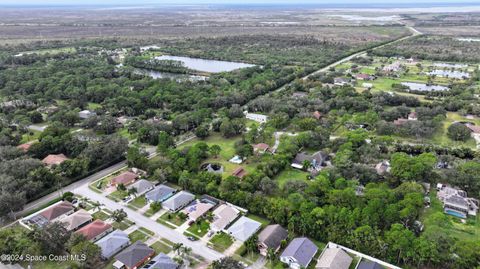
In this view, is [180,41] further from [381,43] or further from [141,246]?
[141,246]

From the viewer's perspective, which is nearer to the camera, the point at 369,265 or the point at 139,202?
the point at 369,265

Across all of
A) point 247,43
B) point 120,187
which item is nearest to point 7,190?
point 120,187

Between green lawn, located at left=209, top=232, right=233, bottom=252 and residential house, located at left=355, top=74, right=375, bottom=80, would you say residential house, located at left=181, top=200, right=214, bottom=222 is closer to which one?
green lawn, located at left=209, top=232, right=233, bottom=252

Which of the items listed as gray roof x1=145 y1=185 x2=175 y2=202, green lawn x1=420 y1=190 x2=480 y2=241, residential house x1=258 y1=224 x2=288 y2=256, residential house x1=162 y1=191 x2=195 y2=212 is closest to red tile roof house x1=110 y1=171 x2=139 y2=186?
gray roof x1=145 y1=185 x2=175 y2=202

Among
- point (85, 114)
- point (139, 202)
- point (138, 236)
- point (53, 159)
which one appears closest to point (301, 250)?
point (138, 236)

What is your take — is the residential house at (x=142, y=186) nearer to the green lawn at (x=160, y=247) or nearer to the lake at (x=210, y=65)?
the green lawn at (x=160, y=247)

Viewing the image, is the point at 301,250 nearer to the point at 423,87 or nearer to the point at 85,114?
the point at 85,114
